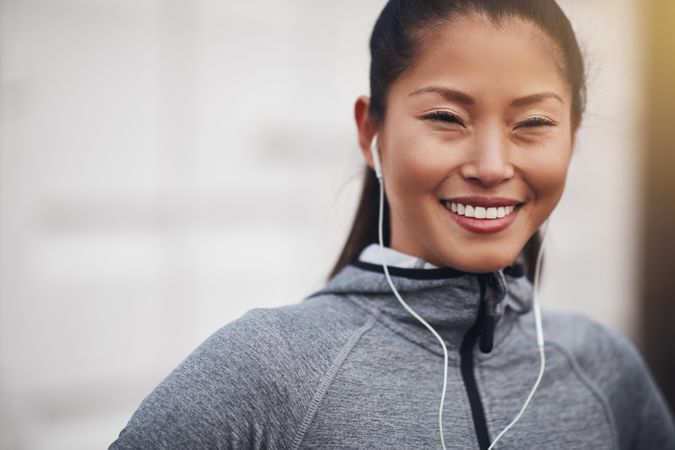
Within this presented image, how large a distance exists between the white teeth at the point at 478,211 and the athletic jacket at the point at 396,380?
0.36 ft

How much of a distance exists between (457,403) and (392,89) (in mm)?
518

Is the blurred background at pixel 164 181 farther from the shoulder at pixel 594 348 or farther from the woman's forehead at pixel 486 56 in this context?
the woman's forehead at pixel 486 56

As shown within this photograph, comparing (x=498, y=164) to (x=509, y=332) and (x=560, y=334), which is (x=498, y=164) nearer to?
(x=509, y=332)

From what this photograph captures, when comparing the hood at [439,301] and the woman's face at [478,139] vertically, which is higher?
the woman's face at [478,139]

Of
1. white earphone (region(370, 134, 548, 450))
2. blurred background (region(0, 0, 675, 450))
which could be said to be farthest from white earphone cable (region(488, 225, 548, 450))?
blurred background (region(0, 0, 675, 450))

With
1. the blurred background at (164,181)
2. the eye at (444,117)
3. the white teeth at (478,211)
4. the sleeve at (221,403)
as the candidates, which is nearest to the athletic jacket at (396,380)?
the sleeve at (221,403)

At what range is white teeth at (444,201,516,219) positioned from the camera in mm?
1072

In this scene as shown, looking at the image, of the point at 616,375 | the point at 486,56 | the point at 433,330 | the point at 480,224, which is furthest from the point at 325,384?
the point at 616,375

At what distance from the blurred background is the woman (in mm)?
1150

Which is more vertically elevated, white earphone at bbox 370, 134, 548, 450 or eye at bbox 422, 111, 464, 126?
eye at bbox 422, 111, 464, 126

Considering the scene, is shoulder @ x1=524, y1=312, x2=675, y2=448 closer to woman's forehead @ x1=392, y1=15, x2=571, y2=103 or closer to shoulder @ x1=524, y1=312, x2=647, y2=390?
shoulder @ x1=524, y1=312, x2=647, y2=390

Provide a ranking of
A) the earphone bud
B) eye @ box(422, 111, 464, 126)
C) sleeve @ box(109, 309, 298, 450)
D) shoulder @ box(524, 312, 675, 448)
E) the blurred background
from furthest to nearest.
A: 1. the blurred background
2. shoulder @ box(524, 312, 675, 448)
3. the earphone bud
4. eye @ box(422, 111, 464, 126)
5. sleeve @ box(109, 309, 298, 450)

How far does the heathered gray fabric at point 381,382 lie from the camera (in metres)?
0.97

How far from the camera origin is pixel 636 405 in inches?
53.8
